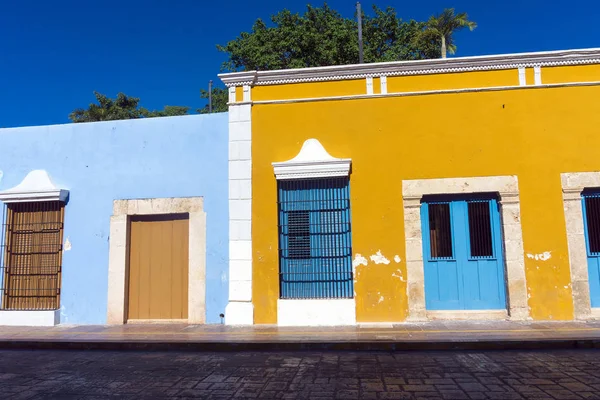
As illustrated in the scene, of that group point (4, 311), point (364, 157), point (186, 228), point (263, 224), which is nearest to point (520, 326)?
point (364, 157)

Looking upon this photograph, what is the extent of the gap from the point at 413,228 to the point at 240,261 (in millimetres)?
3088

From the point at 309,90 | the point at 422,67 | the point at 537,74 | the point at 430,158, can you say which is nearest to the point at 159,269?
the point at 309,90

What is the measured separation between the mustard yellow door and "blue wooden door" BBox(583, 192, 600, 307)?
7.07 meters

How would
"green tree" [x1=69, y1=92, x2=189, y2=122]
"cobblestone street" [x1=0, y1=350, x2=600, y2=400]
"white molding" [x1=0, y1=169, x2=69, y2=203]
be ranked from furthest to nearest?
"green tree" [x1=69, y1=92, x2=189, y2=122]
"white molding" [x1=0, y1=169, x2=69, y2=203]
"cobblestone street" [x1=0, y1=350, x2=600, y2=400]

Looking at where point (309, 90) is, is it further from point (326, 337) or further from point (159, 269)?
point (326, 337)

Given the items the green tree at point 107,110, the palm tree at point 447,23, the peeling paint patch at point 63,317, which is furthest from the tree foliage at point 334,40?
the peeling paint patch at point 63,317

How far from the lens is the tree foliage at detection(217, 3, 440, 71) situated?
19.3 m

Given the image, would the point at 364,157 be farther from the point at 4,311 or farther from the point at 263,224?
the point at 4,311

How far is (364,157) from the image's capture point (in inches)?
333

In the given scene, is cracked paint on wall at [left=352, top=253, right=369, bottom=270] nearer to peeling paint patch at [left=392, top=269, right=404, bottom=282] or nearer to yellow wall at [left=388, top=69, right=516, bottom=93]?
peeling paint patch at [left=392, top=269, right=404, bottom=282]

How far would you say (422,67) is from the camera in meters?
8.53

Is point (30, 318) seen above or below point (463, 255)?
below

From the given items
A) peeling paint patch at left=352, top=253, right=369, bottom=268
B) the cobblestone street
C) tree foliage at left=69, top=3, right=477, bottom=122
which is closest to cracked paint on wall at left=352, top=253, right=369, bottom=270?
peeling paint patch at left=352, top=253, right=369, bottom=268

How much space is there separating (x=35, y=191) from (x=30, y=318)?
239 centimetres
